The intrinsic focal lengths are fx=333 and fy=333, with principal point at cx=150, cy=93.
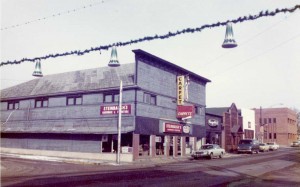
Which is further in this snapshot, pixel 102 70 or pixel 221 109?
pixel 221 109

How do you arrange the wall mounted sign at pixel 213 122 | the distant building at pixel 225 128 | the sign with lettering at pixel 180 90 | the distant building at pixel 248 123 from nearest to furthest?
1. the sign with lettering at pixel 180 90
2. the wall mounted sign at pixel 213 122
3. the distant building at pixel 225 128
4. the distant building at pixel 248 123

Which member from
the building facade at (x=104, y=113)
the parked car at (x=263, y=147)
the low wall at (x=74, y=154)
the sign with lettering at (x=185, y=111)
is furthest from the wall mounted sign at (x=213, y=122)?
the low wall at (x=74, y=154)

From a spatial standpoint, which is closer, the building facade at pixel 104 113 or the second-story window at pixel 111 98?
the building facade at pixel 104 113

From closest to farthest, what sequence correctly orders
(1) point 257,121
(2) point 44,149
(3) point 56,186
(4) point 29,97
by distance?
1. (3) point 56,186
2. (2) point 44,149
3. (4) point 29,97
4. (1) point 257,121

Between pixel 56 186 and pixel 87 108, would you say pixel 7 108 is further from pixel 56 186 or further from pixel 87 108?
pixel 56 186

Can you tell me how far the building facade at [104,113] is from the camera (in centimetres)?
3406

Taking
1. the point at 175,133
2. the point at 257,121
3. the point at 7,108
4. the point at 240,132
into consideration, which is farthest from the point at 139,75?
the point at 257,121

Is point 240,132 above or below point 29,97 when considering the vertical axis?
below

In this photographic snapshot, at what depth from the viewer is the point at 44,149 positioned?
3894cm

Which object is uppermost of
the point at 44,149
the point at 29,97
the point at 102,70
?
the point at 102,70

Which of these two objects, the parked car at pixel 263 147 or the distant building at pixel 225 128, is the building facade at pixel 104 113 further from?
the parked car at pixel 263 147

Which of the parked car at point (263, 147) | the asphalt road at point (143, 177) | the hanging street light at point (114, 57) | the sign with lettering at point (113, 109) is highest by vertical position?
the hanging street light at point (114, 57)

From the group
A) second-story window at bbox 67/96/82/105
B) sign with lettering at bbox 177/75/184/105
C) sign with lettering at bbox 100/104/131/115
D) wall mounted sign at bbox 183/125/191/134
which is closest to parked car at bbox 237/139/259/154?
wall mounted sign at bbox 183/125/191/134

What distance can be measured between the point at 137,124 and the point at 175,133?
7889 millimetres
